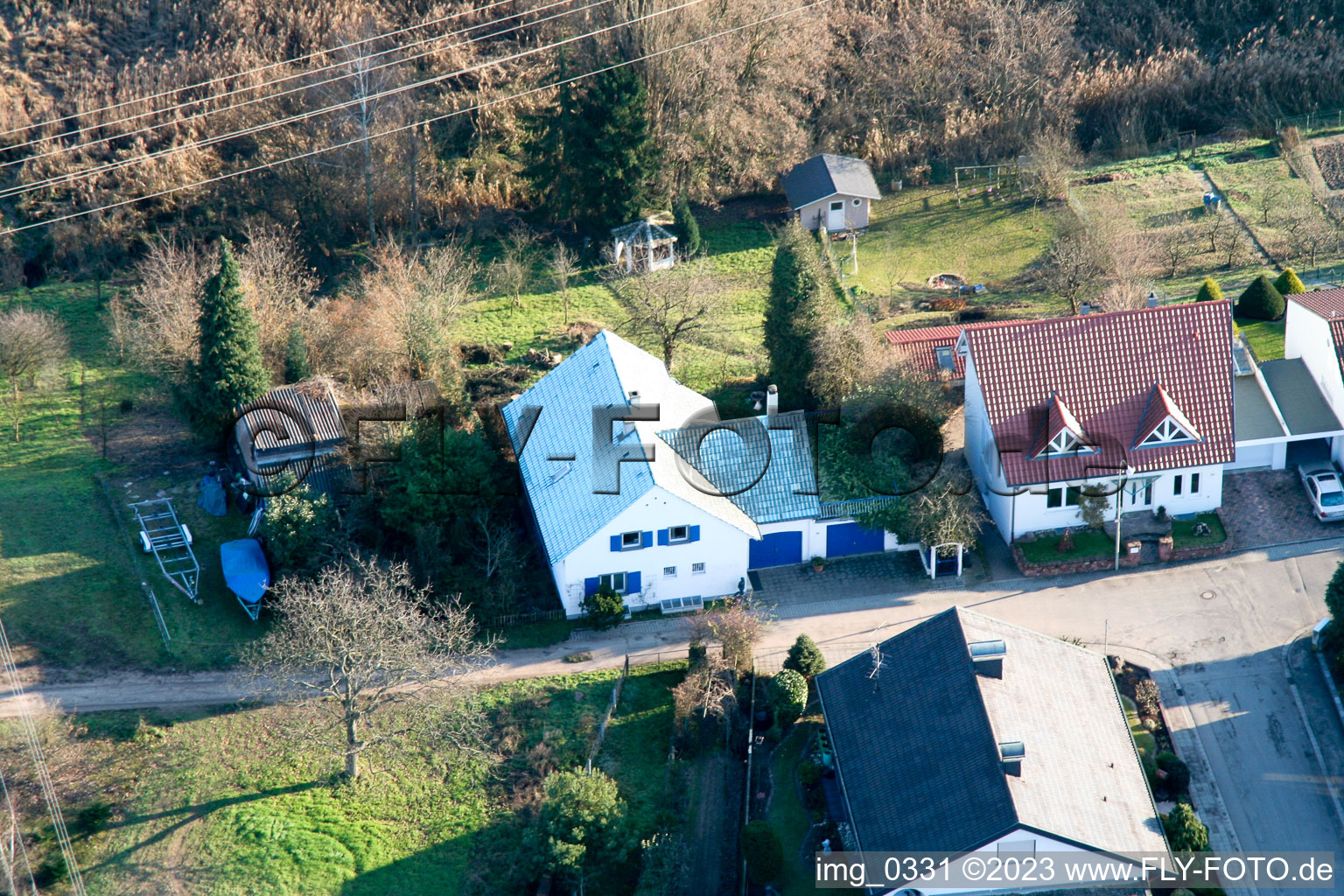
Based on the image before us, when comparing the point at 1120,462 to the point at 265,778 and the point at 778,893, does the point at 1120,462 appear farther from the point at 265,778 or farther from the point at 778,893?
the point at 265,778

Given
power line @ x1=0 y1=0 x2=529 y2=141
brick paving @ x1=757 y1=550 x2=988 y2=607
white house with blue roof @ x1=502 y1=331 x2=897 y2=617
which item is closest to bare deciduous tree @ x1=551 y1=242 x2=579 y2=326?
white house with blue roof @ x1=502 y1=331 x2=897 y2=617

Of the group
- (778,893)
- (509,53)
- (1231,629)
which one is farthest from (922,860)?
(509,53)

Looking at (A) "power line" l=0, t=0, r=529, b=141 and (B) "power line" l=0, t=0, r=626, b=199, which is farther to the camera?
(A) "power line" l=0, t=0, r=529, b=141

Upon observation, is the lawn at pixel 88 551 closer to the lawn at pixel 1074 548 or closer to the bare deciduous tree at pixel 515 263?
the bare deciduous tree at pixel 515 263

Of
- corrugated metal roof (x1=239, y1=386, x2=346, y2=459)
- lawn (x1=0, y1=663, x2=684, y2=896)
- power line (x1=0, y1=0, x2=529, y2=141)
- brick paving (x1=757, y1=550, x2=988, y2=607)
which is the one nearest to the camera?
lawn (x1=0, y1=663, x2=684, y2=896)

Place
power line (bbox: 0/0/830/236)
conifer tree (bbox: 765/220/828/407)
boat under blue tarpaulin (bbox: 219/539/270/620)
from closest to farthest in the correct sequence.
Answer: boat under blue tarpaulin (bbox: 219/539/270/620) < conifer tree (bbox: 765/220/828/407) < power line (bbox: 0/0/830/236)

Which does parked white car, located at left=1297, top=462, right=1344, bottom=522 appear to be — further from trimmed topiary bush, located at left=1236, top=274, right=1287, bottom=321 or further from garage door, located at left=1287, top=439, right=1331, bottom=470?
trimmed topiary bush, located at left=1236, top=274, right=1287, bottom=321

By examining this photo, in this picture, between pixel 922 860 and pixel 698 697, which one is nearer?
pixel 922 860
